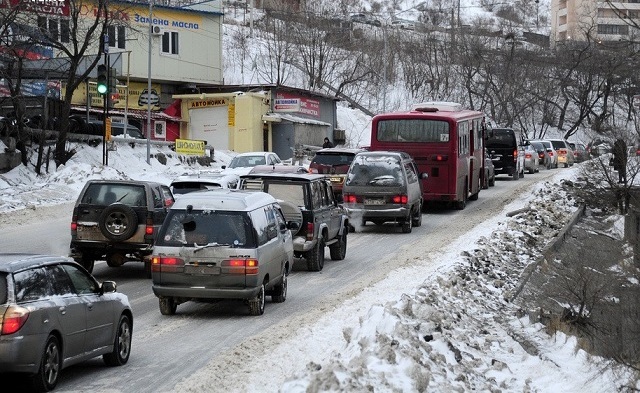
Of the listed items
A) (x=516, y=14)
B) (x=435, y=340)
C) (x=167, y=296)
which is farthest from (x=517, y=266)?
(x=516, y=14)

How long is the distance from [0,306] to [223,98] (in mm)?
52473

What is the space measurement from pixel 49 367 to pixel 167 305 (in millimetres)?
5302

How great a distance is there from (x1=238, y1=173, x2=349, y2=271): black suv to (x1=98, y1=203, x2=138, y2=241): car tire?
103 inches

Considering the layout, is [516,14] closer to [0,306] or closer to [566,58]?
[566,58]

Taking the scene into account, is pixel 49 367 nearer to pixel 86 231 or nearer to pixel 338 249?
pixel 86 231

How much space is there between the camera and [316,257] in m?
20.3

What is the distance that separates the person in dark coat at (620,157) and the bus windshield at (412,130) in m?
4.93

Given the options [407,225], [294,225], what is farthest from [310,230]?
[407,225]

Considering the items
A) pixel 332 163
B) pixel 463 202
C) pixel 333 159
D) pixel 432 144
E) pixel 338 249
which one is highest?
pixel 432 144

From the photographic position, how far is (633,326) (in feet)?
49.4

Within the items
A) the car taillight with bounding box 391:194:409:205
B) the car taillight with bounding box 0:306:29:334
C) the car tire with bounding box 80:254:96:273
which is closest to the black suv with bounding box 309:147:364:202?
the car taillight with bounding box 391:194:409:205

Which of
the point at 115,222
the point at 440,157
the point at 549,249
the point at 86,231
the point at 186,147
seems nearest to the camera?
the point at 115,222

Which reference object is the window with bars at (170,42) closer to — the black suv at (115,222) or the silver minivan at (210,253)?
the black suv at (115,222)

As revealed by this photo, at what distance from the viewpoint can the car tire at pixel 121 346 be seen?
11.8m
